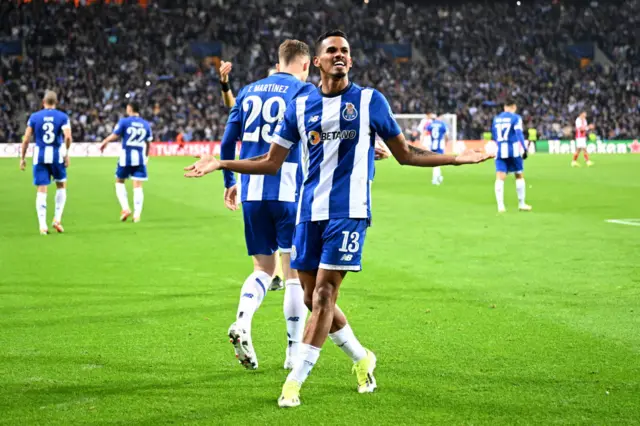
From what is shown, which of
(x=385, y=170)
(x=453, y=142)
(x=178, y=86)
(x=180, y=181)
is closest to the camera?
(x=180, y=181)

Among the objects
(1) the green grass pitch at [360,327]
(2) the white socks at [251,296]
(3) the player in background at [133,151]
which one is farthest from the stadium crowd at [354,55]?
(2) the white socks at [251,296]

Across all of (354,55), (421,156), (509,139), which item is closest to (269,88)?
(421,156)

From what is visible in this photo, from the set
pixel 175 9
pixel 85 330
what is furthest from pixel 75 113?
pixel 85 330

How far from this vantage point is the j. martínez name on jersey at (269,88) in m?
6.27

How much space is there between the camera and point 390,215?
17.7 metres

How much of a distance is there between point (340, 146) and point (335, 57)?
0.52 meters

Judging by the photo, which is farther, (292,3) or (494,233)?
(292,3)

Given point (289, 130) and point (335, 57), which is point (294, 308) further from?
point (335, 57)

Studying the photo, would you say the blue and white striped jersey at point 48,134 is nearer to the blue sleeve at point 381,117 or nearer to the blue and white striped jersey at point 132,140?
the blue and white striped jersey at point 132,140

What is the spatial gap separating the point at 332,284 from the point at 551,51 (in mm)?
58849

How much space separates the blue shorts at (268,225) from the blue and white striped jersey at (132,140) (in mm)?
10844

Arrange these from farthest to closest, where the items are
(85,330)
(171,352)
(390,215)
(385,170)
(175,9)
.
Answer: (175,9), (385,170), (390,215), (85,330), (171,352)


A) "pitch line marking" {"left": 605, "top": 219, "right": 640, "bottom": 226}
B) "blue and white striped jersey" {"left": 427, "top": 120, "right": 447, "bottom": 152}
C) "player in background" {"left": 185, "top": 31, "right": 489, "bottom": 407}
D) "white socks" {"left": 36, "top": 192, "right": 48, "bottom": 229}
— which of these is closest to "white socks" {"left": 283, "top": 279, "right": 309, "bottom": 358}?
"player in background" {"left": 185, "top": 31, "right": 489, "bottom": 407}

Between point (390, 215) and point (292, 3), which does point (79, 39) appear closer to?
point (292, 3)
